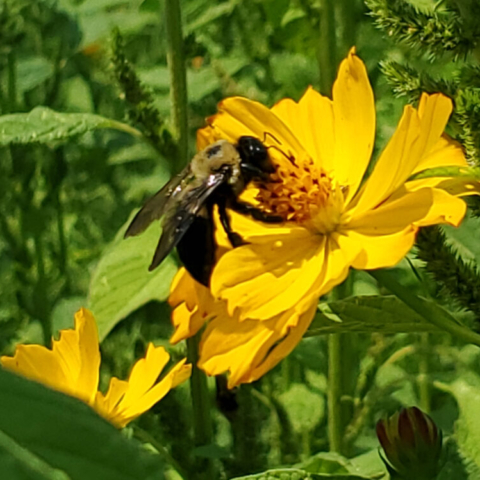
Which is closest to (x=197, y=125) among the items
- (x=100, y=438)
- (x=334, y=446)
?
(x=334, y=446)

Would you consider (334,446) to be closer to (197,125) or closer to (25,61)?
(197,125)

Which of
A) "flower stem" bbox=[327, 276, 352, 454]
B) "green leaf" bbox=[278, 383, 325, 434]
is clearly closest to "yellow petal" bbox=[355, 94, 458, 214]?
"flower stem" bbox=[327, 276, 352, 454]

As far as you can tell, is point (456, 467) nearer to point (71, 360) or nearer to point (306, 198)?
point (306, 198)

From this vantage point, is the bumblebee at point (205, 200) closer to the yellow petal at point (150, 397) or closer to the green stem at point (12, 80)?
the yellow petal at point (150, 397)

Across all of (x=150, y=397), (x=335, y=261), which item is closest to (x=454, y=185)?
(x=335, y=261)

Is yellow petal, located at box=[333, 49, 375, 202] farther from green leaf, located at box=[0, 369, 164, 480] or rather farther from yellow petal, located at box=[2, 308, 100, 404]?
green leaf, located at box=[0, 369, 164, 480]

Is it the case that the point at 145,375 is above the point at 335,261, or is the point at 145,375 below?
below

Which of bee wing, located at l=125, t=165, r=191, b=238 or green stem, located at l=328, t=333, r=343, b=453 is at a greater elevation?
A: bee wing, located at l=125, t=165, r=191, b=238
